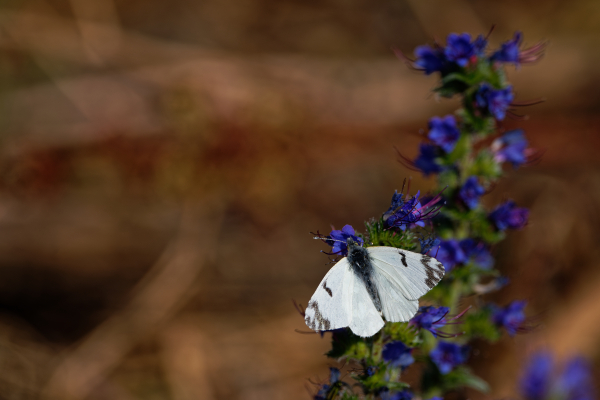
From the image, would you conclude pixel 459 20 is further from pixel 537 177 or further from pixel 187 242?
pixel 187 242

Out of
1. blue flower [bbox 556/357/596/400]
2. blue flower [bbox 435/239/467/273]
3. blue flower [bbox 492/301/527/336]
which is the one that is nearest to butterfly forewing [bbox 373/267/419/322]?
blue flower [bbox 435/239/467/273]

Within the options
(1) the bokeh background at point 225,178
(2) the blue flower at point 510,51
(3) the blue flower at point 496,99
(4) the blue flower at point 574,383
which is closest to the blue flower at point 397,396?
(3) the blue flower at point 496,99

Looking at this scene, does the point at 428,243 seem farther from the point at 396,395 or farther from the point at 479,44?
the point at 479,44

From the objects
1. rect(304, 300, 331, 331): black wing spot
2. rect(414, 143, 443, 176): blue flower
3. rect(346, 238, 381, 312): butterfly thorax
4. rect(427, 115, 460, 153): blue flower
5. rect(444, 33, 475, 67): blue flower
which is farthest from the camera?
rect(414, 143, 443, 176): blue flower

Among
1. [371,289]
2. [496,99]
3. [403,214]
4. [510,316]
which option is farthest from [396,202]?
[510,316]

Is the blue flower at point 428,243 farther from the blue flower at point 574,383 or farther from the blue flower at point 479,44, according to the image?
the blue flower at point 574,383

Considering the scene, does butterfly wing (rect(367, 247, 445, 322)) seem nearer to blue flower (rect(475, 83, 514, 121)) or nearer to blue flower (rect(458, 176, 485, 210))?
blue flower (rect(458, 176, 485, 210))
